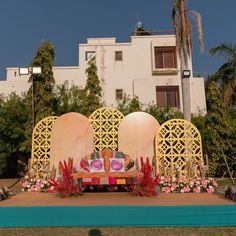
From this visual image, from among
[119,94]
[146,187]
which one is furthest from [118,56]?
[146,187]


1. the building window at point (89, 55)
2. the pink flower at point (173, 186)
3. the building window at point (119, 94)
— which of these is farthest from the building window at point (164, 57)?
the pink flower at point (173, 186)

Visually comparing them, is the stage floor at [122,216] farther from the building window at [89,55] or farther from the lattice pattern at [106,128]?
the building window at [89,55]

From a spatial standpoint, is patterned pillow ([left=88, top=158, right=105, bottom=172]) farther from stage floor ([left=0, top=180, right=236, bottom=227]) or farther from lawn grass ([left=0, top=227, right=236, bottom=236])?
lawn grass ([left=0, top=227, right=236, bottom=236])

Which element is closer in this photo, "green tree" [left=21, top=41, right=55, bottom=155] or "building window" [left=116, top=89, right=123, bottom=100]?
"green tree" [left=21, top=41, right=55, bottom=155]

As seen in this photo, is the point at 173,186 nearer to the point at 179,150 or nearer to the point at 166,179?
the point at 166,179

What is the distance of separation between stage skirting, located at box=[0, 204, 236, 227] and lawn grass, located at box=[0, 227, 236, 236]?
0.34 ft

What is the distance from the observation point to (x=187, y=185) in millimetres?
6422

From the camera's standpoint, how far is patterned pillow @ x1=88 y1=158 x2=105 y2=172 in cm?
637

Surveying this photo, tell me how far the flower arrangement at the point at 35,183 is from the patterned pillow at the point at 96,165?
1267 millimetres

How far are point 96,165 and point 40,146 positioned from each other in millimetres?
2097

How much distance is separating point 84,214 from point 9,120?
8.28 meters

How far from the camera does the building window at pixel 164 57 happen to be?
608 inches

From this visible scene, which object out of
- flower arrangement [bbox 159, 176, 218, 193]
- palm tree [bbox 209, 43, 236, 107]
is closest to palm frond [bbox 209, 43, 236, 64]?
palm tree [bbox 209, 43, 236, 107]

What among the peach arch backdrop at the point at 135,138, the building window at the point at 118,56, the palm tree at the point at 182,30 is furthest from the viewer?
Answer: the building window at the point at 118,56
